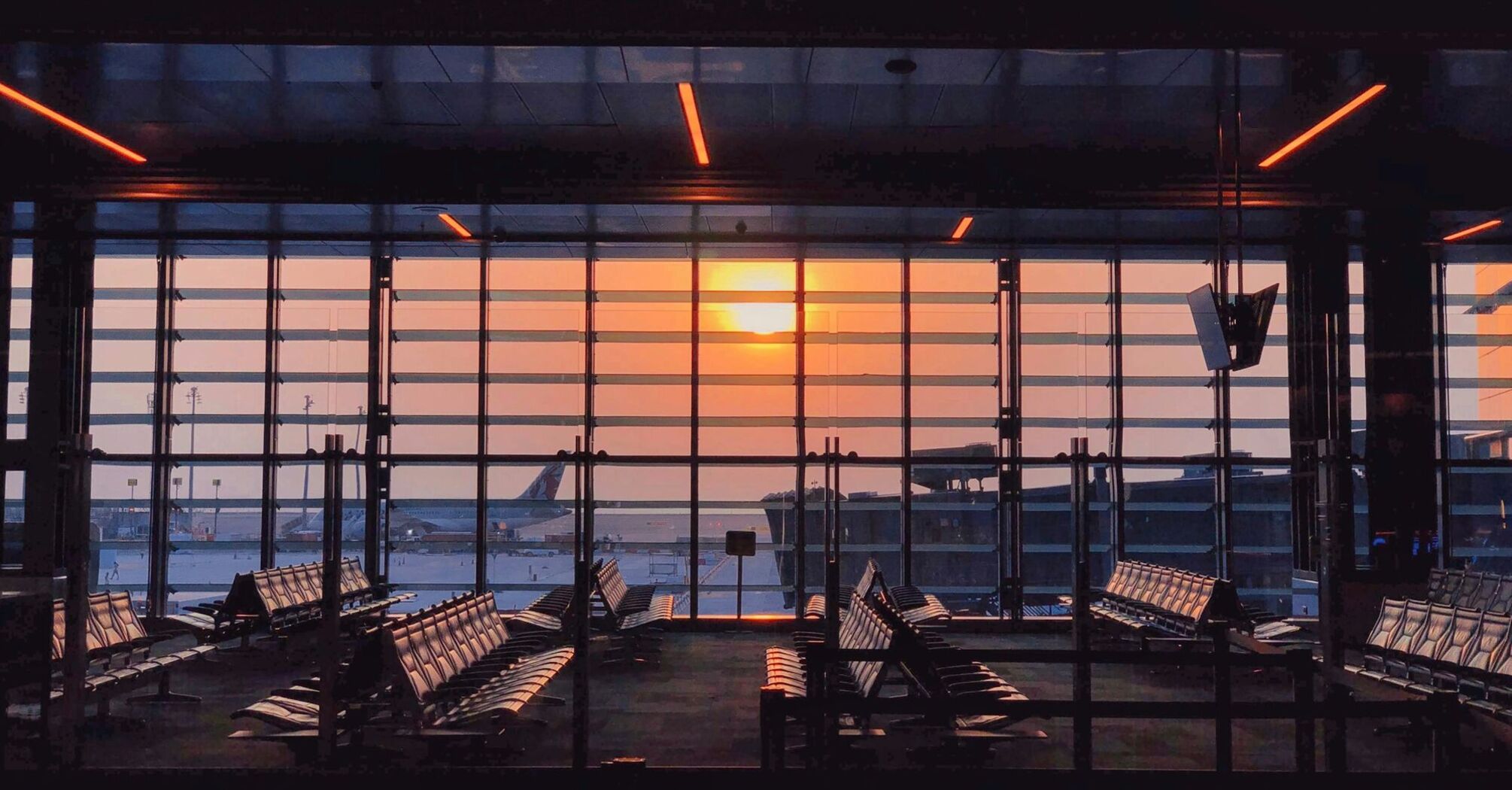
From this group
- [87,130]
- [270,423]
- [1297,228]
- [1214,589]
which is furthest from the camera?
[270,423]

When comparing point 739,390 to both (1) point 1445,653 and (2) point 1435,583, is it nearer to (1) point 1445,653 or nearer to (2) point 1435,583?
(1) point 1445,653

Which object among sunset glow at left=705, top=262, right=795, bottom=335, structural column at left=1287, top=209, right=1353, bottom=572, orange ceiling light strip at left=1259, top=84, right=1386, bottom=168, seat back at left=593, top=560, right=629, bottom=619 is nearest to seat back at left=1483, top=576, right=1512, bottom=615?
structural column at left=1287, top=209, right=1353, bottom=572

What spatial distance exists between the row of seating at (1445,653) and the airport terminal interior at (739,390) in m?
0.04

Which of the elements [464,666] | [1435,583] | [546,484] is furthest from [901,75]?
[1435,583]

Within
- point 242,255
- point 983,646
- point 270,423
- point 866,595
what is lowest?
point 983,646

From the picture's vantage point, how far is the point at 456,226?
11.3m

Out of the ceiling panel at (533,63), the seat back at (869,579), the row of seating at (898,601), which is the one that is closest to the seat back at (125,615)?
the ceiling panel at (533,63)

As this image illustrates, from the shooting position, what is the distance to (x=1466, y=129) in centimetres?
938

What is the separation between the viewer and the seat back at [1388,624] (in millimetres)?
7949

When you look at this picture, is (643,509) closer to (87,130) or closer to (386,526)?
(386,526)

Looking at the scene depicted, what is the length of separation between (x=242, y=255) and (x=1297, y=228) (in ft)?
38.7

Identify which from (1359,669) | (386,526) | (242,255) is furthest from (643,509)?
(1359,669)

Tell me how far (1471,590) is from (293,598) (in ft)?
37.1

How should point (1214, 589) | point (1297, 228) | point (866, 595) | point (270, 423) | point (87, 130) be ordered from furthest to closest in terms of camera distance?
point (270, 423) < point (1297, 228) < point (866, 595) < point (1214, 589) < point (87, 130)
